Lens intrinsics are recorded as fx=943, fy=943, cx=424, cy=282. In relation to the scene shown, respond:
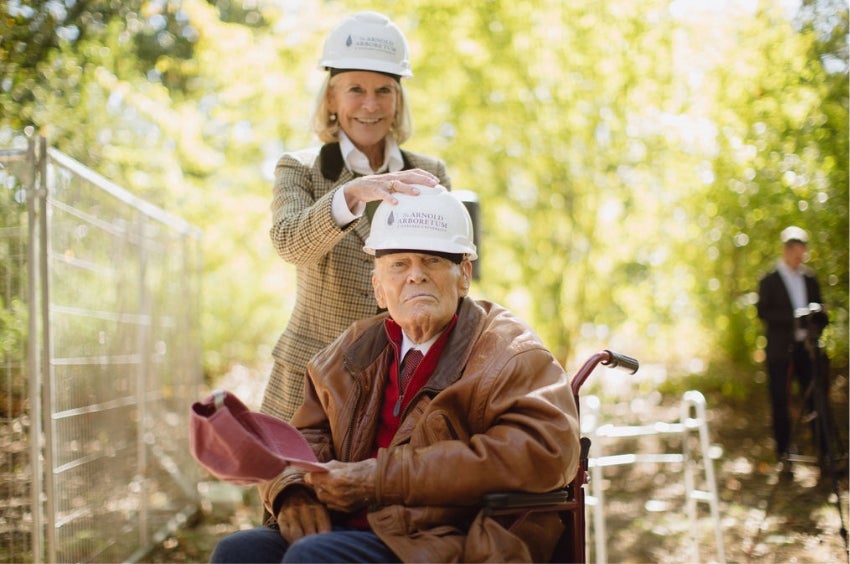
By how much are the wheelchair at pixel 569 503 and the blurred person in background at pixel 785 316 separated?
4989 millimetres

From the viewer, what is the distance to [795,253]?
23.9 feet

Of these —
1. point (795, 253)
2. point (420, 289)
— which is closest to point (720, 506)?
point (795, 253)

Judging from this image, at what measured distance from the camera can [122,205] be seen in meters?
5.49

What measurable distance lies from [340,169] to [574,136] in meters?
7.14

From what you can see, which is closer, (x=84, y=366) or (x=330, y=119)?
(x=330, y=119)

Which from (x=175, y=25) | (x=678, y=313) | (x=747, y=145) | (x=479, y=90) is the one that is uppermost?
(x=175, y=25)

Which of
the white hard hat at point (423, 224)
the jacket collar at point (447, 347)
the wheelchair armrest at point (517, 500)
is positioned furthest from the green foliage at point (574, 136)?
the wheelchair armrest at point (517, 500)

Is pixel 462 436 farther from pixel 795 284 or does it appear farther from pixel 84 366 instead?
pixel 795 284

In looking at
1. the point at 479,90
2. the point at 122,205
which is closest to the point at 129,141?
the point at 122,205

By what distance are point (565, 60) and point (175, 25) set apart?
4083mm

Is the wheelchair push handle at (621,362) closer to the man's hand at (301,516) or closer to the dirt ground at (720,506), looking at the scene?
the man's hand at (301,516)

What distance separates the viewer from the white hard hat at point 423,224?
232 cm

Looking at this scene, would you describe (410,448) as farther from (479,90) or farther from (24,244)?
(479,90)

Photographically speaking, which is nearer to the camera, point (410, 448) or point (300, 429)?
point (410, 448)
